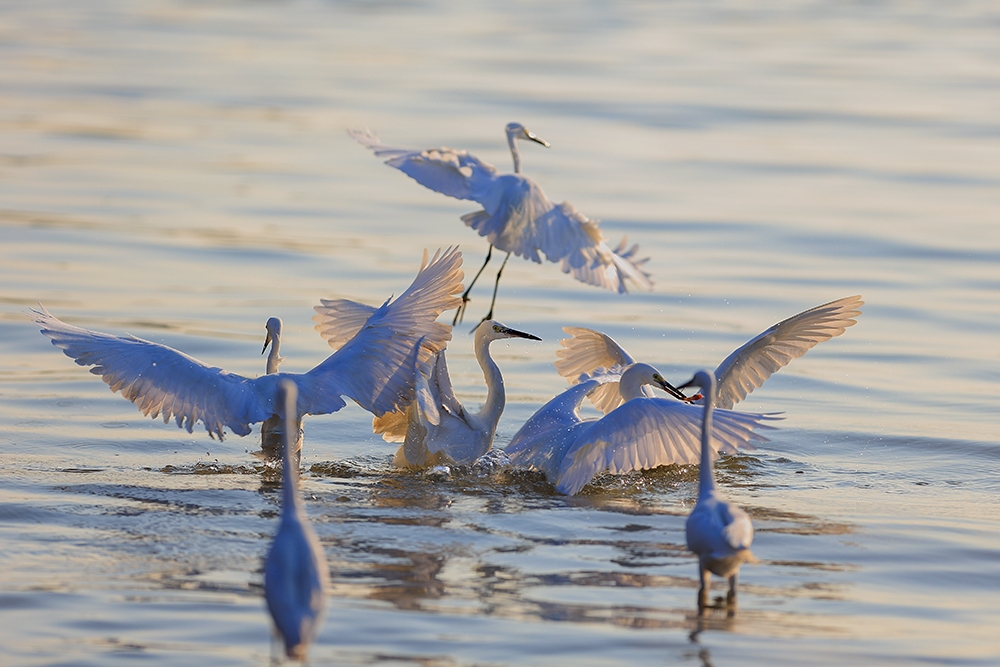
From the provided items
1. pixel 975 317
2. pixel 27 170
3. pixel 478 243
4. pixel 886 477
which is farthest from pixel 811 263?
pixel 27 170

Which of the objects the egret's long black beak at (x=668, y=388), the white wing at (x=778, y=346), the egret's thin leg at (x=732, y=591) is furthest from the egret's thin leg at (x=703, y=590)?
the white wing at (x=778, y=346)

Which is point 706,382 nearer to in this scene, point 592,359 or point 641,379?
point 641,379

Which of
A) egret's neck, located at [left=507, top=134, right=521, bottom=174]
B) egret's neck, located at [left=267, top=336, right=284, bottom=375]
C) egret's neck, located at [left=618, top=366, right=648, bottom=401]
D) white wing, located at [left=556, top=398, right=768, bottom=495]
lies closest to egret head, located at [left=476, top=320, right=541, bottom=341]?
egret's neck, located at [left=618, top=366, right=648, bottom=401]

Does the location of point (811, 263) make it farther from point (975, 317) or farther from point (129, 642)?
point (129, 642)

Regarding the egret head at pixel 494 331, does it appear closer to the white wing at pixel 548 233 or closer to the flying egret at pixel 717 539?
the white wing at pixel 548 233

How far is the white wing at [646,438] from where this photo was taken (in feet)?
30.9

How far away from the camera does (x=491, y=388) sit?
10562mm

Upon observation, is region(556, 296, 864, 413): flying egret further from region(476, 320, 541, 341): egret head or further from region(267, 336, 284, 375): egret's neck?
region(267, 336, 284, 375): egret's neck

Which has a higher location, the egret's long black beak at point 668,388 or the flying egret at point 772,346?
the flying egret at point 772,346

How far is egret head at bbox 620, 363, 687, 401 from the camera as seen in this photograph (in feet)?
34.2

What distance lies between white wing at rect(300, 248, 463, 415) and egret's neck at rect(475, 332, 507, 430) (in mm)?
599

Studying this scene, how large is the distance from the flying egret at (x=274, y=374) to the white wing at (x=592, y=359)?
1.66m

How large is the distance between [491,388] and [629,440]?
1358mm

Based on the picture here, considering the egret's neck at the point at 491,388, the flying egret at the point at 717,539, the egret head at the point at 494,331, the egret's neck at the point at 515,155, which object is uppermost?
the egret's neck at the point at 515,155
